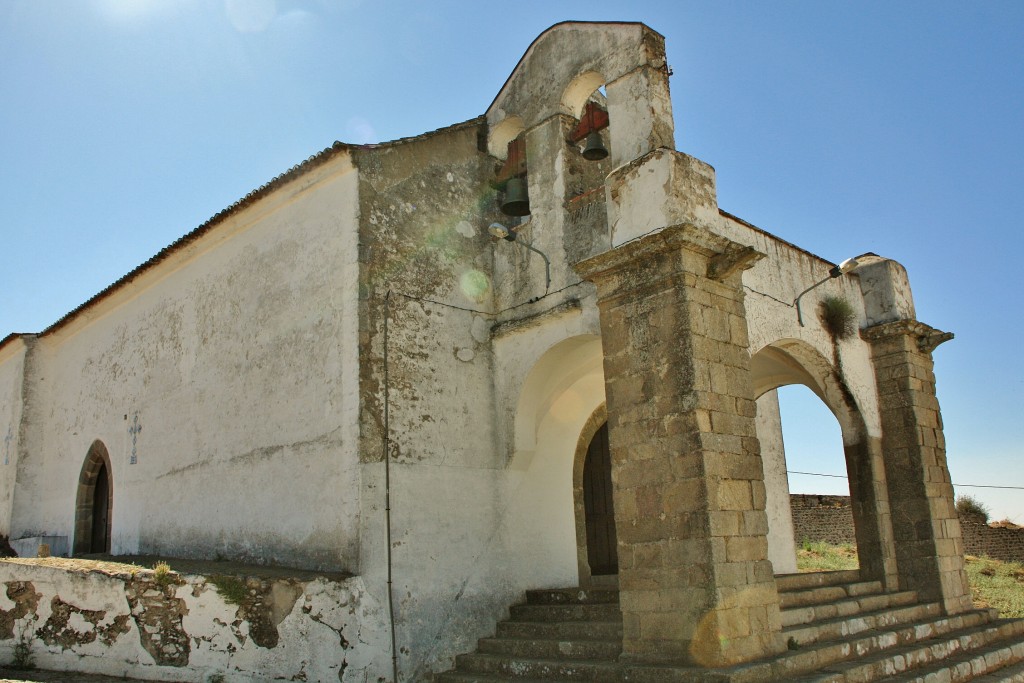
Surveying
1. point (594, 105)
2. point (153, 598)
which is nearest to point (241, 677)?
point (153, 598)

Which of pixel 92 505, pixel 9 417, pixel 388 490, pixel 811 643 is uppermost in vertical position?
pixel 9 417

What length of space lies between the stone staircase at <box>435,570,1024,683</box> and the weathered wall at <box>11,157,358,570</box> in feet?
5.57

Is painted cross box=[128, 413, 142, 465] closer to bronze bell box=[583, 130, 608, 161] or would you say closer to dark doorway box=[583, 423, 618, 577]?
dark doorway box=[583, 423, 618, 577]

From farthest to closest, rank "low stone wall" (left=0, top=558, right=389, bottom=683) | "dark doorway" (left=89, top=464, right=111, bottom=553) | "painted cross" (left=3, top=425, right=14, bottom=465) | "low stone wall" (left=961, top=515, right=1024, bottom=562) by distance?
"low stone wall" (left=961, top=515, right=1024, bottom=562), "painted cross" (left=3, top=425, right=14, bottom=465), "dark doorway" (left=89, top=464, right=111, bottom=553), "low stone wall" (left=0, top=558, right=389, bottom=683)

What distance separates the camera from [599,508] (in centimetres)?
932

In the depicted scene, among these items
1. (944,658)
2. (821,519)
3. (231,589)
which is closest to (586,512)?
(944,658)

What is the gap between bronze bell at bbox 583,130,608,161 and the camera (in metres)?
8.02

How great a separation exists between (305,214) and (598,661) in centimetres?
512

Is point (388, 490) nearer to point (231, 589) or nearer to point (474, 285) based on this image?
point (231, 589)

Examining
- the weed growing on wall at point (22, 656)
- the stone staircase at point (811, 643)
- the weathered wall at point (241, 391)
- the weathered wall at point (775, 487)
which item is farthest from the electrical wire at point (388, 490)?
the weathered wall at point (775, 487)

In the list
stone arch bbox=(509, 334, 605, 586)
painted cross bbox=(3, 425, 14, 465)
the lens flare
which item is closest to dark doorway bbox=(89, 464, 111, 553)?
painted cross bbox=(3, 425, 14, 465)

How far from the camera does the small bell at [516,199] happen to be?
8.49 meters

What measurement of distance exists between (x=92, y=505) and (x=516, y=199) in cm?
840

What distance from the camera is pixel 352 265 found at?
776cm
